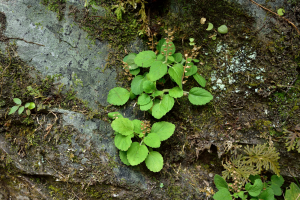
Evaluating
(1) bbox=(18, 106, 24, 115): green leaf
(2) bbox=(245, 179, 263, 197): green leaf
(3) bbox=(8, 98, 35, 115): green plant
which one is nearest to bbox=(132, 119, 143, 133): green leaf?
(3) bbox=(8, 98, 35, 115): green plant

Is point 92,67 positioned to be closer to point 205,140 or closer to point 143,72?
point 143,72

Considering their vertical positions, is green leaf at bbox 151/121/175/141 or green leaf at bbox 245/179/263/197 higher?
green leaf at bbox 151/121/175/141

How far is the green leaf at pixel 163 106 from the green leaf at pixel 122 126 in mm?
376

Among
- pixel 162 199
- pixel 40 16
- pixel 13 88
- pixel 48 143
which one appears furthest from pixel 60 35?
pixel 162 199

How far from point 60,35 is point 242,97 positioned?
293 centimetres

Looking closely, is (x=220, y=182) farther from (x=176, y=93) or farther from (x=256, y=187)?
(x=176, y=93)

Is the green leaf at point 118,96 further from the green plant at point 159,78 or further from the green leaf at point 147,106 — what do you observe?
the green leaf at point 147,106

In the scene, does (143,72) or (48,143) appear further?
(143,72)

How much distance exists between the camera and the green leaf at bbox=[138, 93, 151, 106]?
2.64m

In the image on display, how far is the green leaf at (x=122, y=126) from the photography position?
2494mm

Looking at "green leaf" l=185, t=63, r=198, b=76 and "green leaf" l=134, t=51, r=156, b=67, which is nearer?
"green leaf" l=134, t=51, r=156, b=67

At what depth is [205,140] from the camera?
9.35 feet

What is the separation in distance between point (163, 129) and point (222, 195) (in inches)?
49.7

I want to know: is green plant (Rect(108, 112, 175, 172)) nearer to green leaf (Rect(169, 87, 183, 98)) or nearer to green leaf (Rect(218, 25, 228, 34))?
green leaf (Rect(169, 87, 183, 98))
